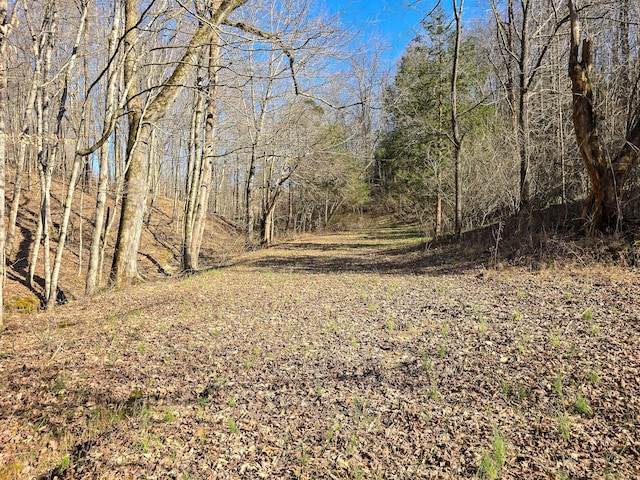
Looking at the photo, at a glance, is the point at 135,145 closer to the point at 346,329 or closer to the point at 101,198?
the point at 101,198

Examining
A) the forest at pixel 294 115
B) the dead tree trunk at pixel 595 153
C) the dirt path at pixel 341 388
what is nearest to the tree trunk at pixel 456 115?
the forest at pixel 294 115

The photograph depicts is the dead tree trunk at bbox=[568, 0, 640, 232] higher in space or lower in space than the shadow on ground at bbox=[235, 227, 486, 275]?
A: higher

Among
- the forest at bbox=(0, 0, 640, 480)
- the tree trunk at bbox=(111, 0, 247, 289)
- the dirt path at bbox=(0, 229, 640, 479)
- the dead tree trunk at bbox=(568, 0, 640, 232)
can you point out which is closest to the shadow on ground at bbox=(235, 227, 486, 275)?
the forest at bbox=(0, 0, 640, 480)

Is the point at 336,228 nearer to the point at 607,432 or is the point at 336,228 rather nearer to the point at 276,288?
the point at 276,288

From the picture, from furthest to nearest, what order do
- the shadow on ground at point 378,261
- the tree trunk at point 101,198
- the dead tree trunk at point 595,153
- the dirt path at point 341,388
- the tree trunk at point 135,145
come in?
the shadow on ground at point 378,261
the tree trunk at point 135,145
the tree trunk at point 101,198
the dead tree trunk at point 595,153
the dirt path at point 341,388

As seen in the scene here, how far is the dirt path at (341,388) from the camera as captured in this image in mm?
2781

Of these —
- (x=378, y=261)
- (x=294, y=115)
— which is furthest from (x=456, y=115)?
(x=294, y=115)

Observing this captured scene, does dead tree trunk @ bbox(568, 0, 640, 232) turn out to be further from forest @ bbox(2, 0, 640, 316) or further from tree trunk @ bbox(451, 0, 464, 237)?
tree trunk @ bbox(451, 0, 464, 237)

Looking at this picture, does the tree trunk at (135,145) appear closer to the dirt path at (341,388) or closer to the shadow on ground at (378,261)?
the dirt path at (341,388)

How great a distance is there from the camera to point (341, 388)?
3809 millimetres

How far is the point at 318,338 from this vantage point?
17.0 feet

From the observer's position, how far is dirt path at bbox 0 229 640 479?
278cm

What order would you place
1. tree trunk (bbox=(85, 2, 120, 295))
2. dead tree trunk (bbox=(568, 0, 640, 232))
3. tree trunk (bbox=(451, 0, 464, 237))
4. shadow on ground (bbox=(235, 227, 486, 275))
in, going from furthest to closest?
tree trunk (bbox=(451, 0, 464, 237))
shadow on ground (bbox=(235, 227, 486, 275))
tree trunk (bbox=(85, 2, 120, 295))
dead tree trunk (bbox=(568, 0, 640, 232))

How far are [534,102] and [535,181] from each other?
3.10m
